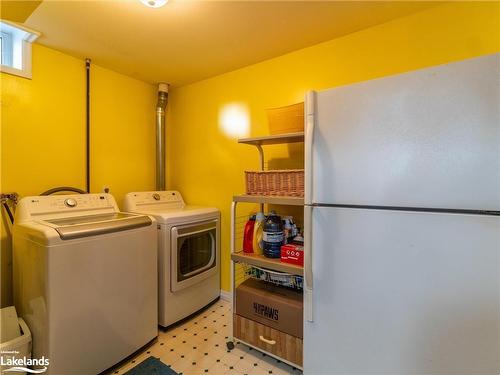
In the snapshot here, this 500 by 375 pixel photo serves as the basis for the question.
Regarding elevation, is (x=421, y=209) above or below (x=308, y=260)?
above

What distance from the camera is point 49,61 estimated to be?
195cm

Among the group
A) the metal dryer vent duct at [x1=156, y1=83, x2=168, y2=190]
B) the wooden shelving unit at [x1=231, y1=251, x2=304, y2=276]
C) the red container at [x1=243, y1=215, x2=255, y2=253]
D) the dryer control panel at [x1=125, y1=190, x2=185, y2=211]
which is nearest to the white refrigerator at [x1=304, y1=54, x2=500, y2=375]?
the wooden shelving unit at [x1=231, y1=251, x2=304, y2=276]

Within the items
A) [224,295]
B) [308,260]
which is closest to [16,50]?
[308,260]

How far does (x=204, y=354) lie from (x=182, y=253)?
728 mm

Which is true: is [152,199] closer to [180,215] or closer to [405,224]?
[180,215]

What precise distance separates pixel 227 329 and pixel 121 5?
2294 mm

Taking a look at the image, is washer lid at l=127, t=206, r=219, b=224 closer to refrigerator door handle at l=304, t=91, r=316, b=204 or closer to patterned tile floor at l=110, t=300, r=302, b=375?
patterned tile floor at l=110, t=300, r=302, b=375

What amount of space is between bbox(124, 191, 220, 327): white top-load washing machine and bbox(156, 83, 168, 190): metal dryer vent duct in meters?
0.25

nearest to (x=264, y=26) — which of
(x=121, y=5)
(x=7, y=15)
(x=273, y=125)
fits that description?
(x=273, y=125)

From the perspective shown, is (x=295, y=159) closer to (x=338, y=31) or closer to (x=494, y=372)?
(x=338, y=31)

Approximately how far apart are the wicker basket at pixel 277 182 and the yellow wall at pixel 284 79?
48 centimetres

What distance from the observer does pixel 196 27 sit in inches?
66.6

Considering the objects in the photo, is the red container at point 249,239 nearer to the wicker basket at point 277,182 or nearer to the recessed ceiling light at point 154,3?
the wicker basket at point 277,182

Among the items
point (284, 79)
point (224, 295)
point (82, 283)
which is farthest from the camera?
point (224, 295)
